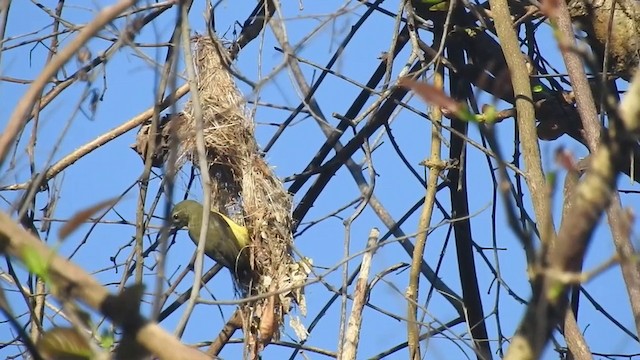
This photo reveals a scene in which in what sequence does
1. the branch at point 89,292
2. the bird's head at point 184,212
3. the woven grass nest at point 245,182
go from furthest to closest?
the bird's head at point 184,212 → the woven grass nest at point 245,182 → the branch at point 89,292

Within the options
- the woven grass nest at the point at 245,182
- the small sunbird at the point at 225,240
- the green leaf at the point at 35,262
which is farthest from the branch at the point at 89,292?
the small sunbird at the point at 225,240

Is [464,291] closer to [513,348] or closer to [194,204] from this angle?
[194,204]

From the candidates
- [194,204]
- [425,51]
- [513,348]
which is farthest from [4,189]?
[513,348]

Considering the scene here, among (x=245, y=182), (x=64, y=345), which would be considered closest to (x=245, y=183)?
(x=245, y=182)

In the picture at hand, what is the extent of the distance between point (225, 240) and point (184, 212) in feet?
0.99

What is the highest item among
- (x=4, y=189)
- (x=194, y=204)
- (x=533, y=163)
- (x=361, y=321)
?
(x=194, y=204)

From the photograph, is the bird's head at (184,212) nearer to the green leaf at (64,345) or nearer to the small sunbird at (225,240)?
the small sunbird at (225,240)

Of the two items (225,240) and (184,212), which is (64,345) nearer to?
(225,240)

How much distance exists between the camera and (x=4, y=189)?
3637 millimetres

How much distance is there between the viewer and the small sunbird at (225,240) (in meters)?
4.07

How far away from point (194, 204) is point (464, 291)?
1.22m

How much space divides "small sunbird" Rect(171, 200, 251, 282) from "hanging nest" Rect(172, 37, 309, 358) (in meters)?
0.04

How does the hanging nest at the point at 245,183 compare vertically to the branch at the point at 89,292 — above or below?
above

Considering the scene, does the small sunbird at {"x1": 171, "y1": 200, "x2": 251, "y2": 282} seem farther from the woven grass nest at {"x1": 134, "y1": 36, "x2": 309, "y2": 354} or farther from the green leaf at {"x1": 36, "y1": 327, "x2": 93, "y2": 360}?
the green leaf at {"x1": 36, "y1": 327, "x2": 93, "y2": 360}
